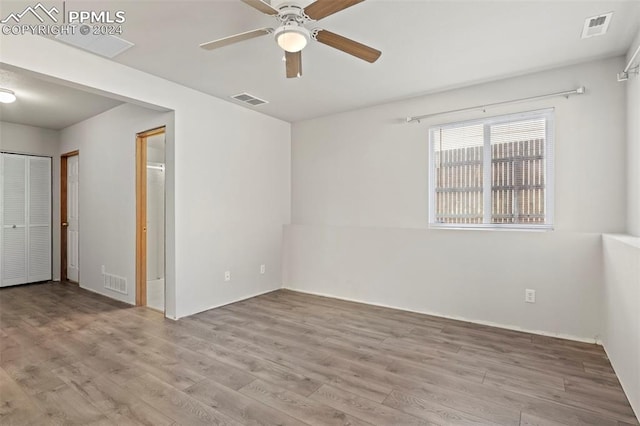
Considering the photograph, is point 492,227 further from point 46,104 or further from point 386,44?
point 46,104

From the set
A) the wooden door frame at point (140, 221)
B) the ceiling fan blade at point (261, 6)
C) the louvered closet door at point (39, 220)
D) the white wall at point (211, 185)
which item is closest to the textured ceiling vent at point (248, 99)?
the white wall at point (211, 185)

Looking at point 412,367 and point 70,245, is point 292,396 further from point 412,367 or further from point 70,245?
point 70,245

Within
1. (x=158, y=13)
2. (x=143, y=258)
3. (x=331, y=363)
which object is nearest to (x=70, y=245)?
(x=143, y=258)

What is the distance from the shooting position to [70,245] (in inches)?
222

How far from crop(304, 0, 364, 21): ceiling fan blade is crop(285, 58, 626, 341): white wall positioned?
2.37m

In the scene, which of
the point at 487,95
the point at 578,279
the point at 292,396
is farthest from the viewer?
the point at 487,95

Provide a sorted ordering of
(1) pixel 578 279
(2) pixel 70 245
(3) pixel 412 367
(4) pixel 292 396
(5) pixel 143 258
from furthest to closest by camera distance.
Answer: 1. (2) pixel 70 245
2. (5) pixel 143 258
3. (1) pixel 578 279
4. (3) pixel 412 367
5. (4) pixel 292 396

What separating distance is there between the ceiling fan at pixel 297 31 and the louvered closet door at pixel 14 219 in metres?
5.06

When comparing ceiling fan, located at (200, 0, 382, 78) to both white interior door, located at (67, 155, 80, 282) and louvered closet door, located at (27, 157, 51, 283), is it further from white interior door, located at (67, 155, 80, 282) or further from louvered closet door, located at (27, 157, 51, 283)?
louvered closet door, located at (27, 157, 51, 283)

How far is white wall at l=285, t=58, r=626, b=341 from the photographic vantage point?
3.02 metres

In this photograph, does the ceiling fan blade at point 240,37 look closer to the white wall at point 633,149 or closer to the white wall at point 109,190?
the white wall at point 109,190

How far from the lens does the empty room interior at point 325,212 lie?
2.20 meters

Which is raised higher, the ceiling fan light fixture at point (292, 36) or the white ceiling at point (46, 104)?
the white ceiling at point (46, 104)

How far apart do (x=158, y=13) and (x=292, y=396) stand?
276cm
